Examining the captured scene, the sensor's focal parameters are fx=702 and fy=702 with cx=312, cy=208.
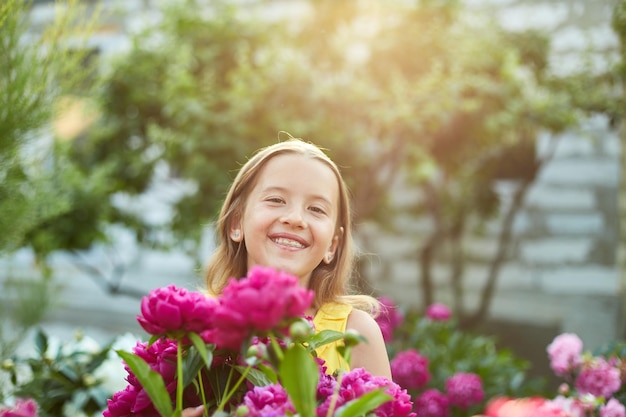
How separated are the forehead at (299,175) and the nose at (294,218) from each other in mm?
55

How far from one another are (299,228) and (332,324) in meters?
0.27

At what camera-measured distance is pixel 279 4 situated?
5852mm

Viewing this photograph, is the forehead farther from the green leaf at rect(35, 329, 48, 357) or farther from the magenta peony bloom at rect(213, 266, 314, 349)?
the green leaf at rect(35, 329, 48, 357)

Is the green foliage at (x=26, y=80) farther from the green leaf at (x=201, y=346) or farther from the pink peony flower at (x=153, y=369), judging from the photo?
the green leaf at (x=201, y=346)

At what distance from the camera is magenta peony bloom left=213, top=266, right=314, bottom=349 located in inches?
31.0

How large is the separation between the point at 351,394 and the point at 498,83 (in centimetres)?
A: 374

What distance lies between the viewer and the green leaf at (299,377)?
0.81 m

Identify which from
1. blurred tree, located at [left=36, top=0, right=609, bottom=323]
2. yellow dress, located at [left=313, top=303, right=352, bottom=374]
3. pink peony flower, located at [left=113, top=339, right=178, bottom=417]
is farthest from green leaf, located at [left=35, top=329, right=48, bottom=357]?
blurred tree, located at [left=36, top=0, right=609, bottom=323]

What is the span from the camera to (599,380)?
223 cm

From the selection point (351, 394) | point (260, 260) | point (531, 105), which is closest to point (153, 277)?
point (531, 105)

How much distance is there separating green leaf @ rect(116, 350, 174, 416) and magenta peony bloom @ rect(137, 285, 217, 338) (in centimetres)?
5

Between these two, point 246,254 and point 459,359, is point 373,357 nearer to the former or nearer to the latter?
point 246,254

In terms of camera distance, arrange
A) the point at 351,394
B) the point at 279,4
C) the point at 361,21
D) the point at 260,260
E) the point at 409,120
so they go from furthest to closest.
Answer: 1. the point at 279,4
2. the point at 361,21
3. the point at 409,120
4. the point at 260,260
5. the point at 351,394

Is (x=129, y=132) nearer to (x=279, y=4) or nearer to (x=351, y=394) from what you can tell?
(x=279, y=4)
